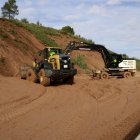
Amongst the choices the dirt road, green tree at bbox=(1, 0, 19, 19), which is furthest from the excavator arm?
green tree at bbox=(1, 0, 19, 19)

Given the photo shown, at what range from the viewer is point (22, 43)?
4069 cm

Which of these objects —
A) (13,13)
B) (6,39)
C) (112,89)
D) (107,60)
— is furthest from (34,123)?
(13,13)

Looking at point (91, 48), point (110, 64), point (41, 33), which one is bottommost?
point (110, 64)

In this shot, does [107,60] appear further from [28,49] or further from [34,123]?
[34,123]

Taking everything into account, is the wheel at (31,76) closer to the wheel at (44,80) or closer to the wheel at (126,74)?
the wheel at (44,80)

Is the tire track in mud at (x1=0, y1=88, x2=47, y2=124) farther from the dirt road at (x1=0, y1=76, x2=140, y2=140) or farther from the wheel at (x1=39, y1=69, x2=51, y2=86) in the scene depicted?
the wheel at (x1=39, y1=69, x2=51, y2=86)

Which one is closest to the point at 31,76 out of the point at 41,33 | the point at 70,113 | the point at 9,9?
the point at 70,113

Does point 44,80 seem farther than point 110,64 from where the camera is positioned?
No

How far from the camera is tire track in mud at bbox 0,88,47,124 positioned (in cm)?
1335

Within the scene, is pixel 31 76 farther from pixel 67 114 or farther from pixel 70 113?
Answer: pixel 67 114

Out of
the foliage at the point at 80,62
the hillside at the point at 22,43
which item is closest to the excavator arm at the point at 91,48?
the hillside at the point at 22,43

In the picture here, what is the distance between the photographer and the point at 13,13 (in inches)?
2469

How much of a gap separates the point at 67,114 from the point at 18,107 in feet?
7.37

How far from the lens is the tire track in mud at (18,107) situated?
13352 mm
